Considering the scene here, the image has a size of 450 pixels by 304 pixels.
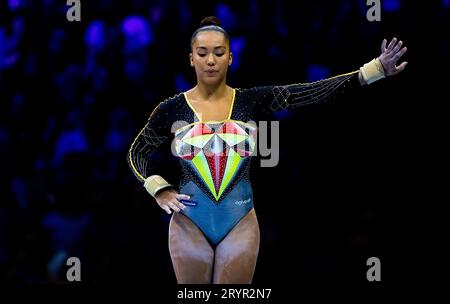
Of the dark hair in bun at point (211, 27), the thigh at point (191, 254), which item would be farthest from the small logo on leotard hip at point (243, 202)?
the dark hair in bun at point (211, 27)

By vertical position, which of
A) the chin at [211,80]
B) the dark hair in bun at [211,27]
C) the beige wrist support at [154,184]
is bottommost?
the beige wrist support at [154,184]

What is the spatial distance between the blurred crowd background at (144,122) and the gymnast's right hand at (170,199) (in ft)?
2.95

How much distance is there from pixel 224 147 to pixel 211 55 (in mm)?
416

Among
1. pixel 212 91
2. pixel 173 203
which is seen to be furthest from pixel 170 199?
pixel 212 91

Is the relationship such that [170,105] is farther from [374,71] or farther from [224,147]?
[374,71]

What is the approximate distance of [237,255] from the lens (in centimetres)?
355

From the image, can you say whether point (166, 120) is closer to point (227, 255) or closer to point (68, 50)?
point (227, 255)

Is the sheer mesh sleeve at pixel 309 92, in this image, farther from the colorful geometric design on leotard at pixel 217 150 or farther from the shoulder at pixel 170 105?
the shoulder at pixel 170 105

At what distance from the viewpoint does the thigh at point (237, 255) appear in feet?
11.6

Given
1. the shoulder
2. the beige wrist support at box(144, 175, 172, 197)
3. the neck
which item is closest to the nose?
the neck

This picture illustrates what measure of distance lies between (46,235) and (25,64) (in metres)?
1.04

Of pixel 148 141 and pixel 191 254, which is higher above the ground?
pixel 148 141

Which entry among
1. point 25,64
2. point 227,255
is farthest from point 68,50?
point 227,255

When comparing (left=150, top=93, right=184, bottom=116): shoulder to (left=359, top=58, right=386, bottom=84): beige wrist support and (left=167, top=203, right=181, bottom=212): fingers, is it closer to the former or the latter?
(left=167, top=203, right=181, bottom=212): fingers
